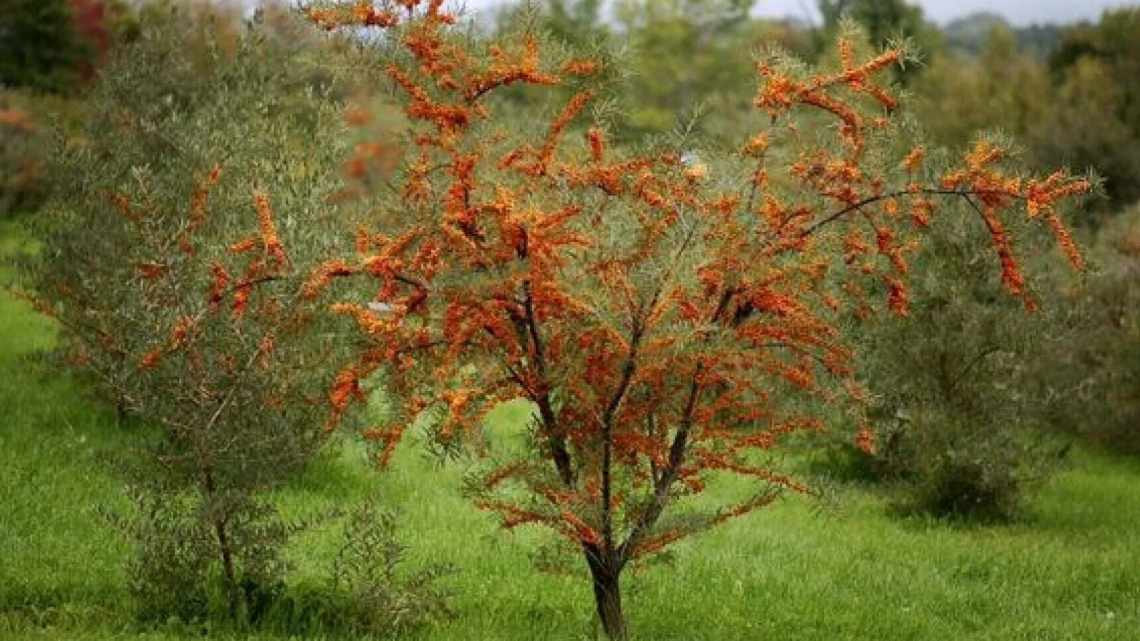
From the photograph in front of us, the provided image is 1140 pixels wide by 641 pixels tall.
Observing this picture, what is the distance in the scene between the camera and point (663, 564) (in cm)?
1002

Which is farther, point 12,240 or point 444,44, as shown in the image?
point 12,240

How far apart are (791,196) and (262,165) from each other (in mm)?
5214

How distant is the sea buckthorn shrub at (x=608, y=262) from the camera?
6629 millimetres

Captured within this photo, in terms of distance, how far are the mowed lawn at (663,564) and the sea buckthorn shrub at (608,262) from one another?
36.5 inches

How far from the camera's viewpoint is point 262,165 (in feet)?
35.1

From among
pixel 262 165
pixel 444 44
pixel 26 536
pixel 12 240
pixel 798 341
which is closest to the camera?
pixel 444 44

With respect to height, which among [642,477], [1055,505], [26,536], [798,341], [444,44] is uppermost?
[444,44]

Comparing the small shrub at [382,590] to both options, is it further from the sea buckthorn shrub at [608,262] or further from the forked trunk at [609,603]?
the forked trunk at [609,603]

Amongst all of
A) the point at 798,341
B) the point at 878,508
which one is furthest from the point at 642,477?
the point at 878,508

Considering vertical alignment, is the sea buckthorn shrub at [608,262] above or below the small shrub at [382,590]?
above

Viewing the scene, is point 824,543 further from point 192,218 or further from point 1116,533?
point 192,218

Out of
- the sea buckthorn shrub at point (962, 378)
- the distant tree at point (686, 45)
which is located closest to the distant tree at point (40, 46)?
the distant tree at point (686, 45)

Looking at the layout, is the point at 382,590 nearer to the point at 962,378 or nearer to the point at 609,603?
the point at 609,603

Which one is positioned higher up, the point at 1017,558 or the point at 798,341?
the point at 798,341
